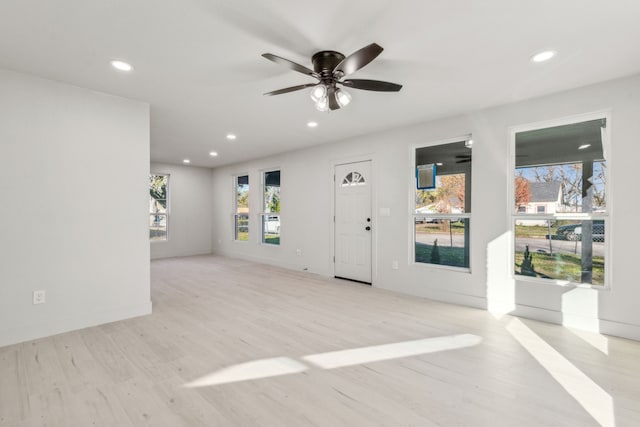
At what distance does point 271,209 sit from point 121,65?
469 cm

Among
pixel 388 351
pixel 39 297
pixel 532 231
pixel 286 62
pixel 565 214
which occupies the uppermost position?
pixel 286 62

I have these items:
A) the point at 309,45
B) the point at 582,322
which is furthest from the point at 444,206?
the point at 309,45

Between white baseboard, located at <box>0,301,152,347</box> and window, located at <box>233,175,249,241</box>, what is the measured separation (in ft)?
13.9

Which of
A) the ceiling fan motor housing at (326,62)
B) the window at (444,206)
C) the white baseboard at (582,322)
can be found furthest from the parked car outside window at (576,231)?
the ceiling fan motor housing at (326,62)

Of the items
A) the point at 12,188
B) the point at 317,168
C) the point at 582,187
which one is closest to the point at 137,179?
Answer: the point at 12,188

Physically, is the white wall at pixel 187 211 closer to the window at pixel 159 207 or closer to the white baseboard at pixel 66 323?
the window at pixel 159 207

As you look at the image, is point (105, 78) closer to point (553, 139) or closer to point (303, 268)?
point (303, 268)

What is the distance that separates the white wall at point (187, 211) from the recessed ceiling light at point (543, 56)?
7.72 meters

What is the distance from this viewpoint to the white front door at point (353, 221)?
5.12 metres

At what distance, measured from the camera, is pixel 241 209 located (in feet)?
25.9

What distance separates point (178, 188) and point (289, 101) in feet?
18.4

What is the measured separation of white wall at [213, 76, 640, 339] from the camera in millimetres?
2910

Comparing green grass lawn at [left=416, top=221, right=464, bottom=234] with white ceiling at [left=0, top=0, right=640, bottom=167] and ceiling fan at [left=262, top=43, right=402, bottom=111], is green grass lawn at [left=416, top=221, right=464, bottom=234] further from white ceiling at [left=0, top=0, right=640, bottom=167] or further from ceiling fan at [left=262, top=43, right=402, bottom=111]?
ceiling fan at [left=262, top=43, right=402, bottom=111]

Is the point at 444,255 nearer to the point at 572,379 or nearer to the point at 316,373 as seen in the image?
the point at 572,379
